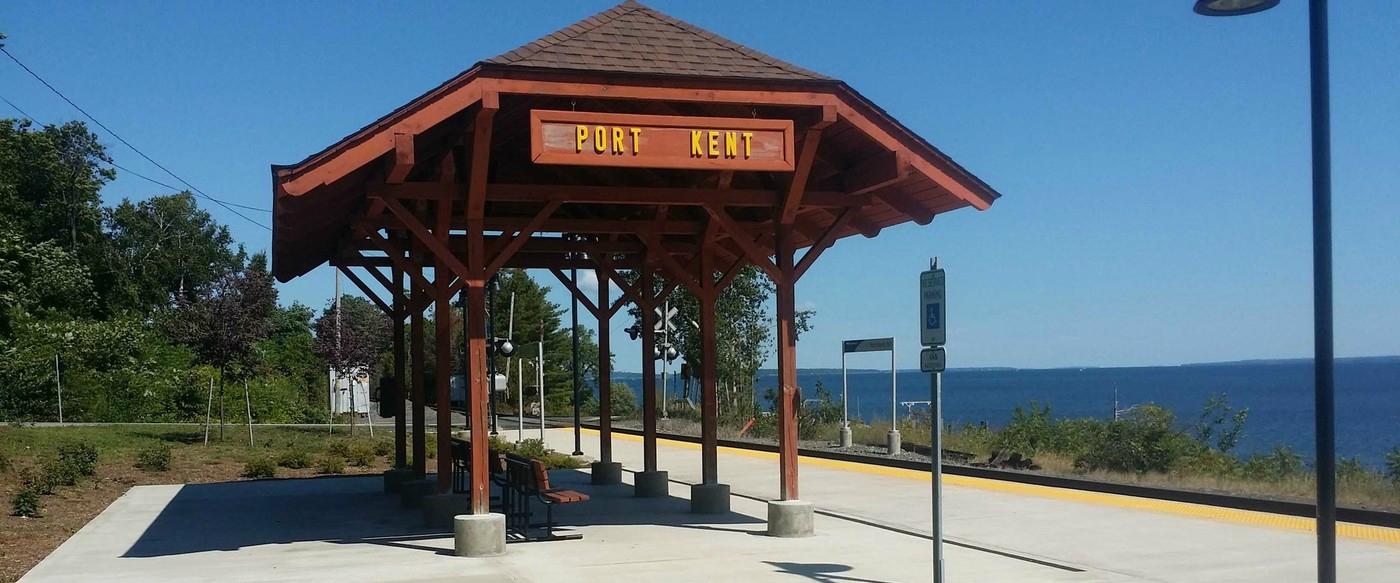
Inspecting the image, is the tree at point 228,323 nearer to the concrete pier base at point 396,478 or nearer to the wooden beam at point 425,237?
the concrete pier base at point 396,478

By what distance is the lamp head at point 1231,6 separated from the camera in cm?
712

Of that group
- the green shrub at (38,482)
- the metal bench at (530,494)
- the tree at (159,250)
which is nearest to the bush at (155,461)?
the green shrub at (38,482)

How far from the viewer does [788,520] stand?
11891 mm

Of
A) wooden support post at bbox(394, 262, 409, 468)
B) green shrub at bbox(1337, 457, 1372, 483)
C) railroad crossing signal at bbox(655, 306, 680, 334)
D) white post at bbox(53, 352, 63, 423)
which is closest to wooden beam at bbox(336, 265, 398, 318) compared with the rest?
wooden support post at bbox(394, 262, 409, 468)

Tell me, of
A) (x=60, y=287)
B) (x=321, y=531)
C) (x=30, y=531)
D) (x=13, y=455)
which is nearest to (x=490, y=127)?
(x=321, y=531)

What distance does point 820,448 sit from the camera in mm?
24906

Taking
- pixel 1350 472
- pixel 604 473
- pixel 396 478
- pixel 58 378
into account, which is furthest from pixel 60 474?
pixel 58 378

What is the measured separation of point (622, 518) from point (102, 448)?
1434cm

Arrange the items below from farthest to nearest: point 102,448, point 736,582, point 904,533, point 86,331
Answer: point 86,331 → point 102,448 → point 904,533 → point 736,582

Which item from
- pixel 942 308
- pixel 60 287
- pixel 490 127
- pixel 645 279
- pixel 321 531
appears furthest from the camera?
pixel 60 287

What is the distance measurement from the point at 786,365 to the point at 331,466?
39.0 feet

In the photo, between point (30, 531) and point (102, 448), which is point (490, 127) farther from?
point (102, 448)

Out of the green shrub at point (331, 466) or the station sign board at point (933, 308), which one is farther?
the green shrub at point (331, 466)

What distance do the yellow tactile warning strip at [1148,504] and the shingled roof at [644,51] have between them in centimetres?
639
